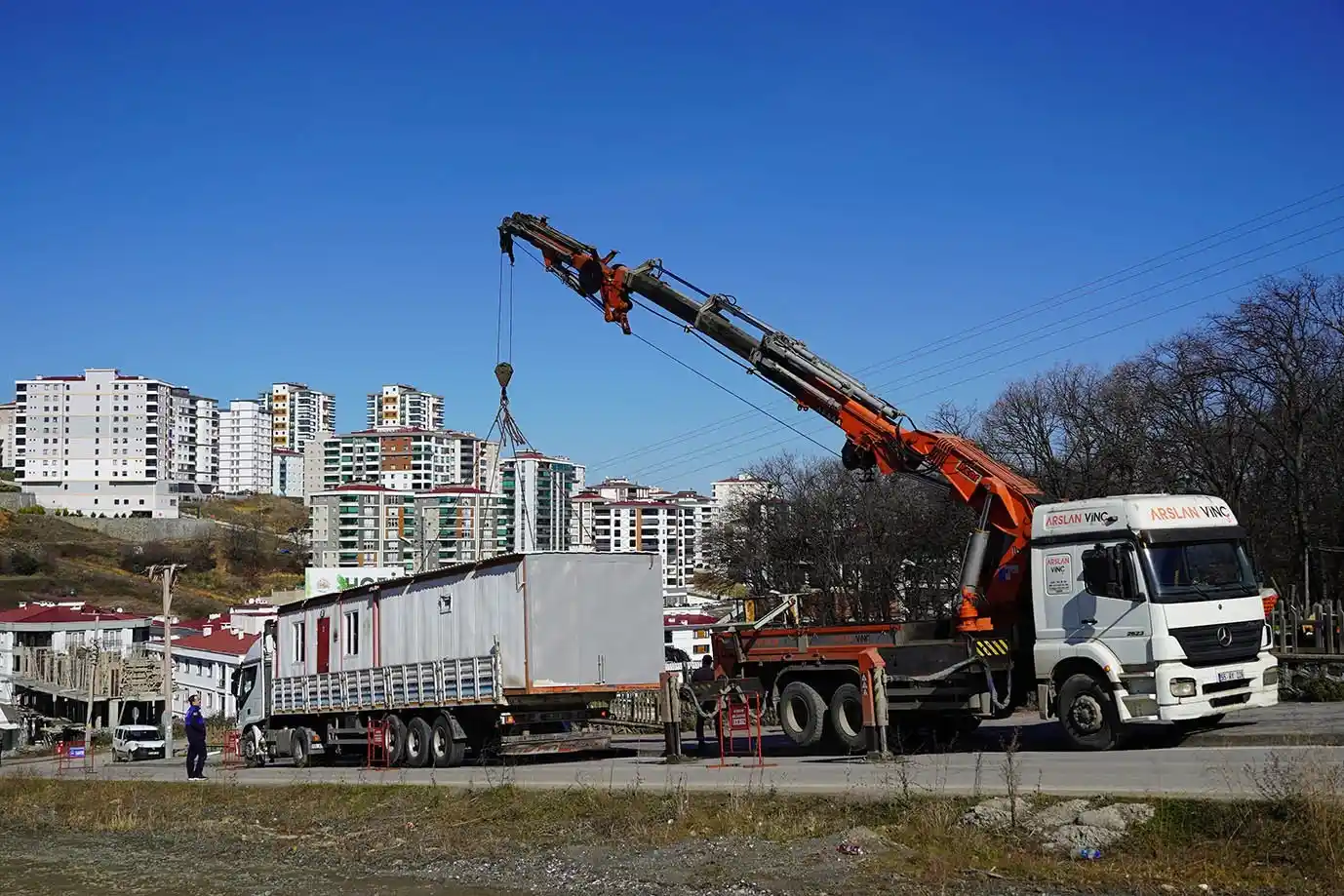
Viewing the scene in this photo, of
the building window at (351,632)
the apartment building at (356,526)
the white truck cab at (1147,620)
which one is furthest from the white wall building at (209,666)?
the apartment building at (356,526)

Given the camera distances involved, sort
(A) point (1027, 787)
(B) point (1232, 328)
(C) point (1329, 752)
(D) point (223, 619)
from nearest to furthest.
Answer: (A) point (1027, 787) → (C) point (1329, 752) → (B) point (1232, 328) → (D) point (223, 619)

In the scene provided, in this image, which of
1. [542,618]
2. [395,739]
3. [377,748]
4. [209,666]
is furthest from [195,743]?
[209,666]

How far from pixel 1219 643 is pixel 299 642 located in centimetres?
2008

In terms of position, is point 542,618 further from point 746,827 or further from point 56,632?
point 56,632

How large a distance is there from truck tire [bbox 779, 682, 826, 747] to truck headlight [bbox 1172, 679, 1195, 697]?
18.8 feet

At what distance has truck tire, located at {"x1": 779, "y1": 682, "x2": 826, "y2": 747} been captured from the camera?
2158 centimetres

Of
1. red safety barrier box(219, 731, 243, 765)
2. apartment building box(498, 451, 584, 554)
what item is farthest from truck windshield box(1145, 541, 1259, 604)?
apartment building box(498, 451, 584, 554)

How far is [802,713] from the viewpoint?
22.0 metres

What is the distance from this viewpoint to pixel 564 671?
23562 mm

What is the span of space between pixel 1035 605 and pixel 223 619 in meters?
83.8

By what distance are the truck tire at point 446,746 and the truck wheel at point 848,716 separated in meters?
7.40

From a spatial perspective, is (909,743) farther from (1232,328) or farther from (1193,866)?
(1232,328)

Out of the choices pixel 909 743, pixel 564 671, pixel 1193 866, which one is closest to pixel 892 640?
pixel 909 743

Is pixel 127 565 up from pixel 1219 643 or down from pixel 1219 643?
up
